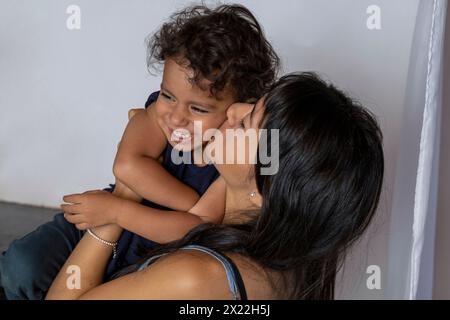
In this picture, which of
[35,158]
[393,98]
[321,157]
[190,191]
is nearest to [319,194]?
[321,157]

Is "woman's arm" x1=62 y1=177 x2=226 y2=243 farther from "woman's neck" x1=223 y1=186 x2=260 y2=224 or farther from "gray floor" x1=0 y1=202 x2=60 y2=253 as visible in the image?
"gray floor" x1=0 y1=202 x2=60 y2=253

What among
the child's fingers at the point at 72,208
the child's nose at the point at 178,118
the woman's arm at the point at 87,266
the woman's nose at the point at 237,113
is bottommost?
the woman's arm at the point at 87,266

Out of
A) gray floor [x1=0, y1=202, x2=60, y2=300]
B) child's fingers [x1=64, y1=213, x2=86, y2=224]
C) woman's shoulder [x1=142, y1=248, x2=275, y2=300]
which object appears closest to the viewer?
woman's shoulder [x1=142, y1=248, x2=275, y2=300]

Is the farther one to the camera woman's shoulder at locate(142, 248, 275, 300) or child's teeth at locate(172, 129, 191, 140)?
child's teeth at locate(172, 129, 191, 140)

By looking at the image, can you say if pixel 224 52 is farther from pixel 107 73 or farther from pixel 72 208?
pixel 107 73

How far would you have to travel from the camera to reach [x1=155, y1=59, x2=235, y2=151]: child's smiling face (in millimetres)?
1273

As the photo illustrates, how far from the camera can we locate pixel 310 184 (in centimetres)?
98

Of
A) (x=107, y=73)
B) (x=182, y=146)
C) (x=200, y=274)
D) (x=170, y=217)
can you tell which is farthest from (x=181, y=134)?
(x=107, y=73)

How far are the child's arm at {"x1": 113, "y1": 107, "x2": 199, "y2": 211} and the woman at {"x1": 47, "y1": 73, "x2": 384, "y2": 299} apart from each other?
18cm

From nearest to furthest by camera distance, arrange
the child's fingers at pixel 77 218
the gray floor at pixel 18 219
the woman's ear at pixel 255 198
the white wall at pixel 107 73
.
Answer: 1. the woman's ear at pixel 255 198
2. the child's fingers at pixel 77 218
3. the white wall at pixel 107 73
4. the gray floor at pixel 18 219

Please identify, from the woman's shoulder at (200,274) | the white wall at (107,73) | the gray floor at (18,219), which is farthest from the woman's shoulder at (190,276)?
the gray floor at (18,219)

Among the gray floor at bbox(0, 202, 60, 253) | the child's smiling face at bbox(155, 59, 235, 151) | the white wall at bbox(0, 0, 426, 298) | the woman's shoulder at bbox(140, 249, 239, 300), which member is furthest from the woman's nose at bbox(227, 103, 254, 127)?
the gray floor at bbox(0, 202, 60, 253)

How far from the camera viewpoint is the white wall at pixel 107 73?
6.02 feet

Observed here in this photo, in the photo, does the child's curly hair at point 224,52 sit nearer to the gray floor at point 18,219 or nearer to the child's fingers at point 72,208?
the child's fingers at point 72,208
